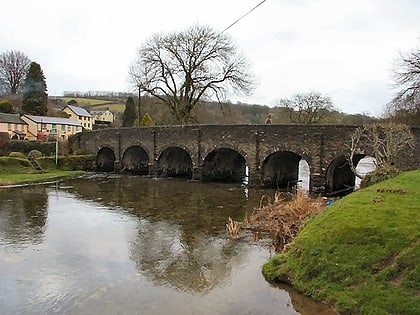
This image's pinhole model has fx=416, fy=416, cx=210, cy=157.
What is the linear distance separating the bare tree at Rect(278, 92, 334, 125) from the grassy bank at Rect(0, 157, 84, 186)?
82.5ft

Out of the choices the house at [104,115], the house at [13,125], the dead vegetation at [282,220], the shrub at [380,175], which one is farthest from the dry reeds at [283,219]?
the house at [104,115]

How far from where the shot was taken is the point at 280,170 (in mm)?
25750

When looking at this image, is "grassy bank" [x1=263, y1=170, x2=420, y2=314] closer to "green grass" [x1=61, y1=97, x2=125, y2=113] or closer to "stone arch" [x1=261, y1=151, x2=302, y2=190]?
"stone arch" [x1=261, y1=151, x2=302, y2=190]

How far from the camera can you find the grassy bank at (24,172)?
2382 centimetres

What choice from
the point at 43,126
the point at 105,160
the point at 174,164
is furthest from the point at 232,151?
the point at 43,126

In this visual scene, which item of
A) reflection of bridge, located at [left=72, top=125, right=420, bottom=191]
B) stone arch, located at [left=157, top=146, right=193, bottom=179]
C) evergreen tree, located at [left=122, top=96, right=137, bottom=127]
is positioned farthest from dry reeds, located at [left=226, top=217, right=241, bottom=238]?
evergreen tree, located at [left=122, top=96, right=137, bottom=127]

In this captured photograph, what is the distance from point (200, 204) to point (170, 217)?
3.01 m

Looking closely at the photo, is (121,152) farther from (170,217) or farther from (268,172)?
(170,217)

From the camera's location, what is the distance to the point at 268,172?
24375 millimetres

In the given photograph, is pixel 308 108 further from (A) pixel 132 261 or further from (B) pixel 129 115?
(A) pixel 132 261

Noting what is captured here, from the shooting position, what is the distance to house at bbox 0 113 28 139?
1622 inches

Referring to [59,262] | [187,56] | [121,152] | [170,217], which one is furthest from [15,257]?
[187,56]

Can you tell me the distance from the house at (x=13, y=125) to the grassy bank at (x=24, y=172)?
1357 centimetres

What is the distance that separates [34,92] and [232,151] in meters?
30.8
